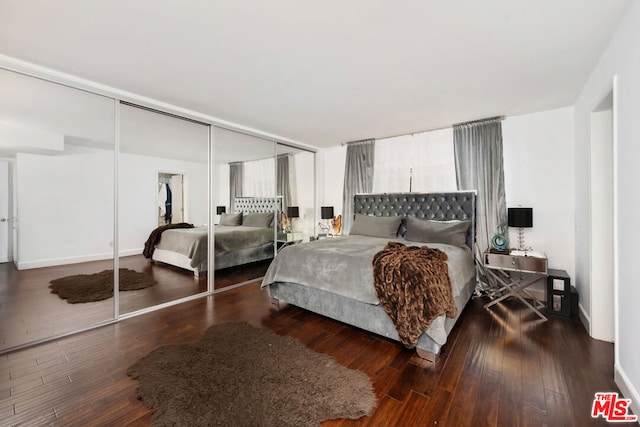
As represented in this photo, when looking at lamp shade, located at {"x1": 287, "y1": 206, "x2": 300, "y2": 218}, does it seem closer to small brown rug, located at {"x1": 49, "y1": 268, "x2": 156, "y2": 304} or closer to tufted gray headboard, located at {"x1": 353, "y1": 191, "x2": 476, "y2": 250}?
tufted gray headboard, located at {"x1": 353, "y1": 191, "x2": 476, "y2": 250}

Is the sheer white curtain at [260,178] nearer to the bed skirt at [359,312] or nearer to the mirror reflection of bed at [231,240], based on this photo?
the mirror reflection of bed at [231,240]

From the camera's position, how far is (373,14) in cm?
168

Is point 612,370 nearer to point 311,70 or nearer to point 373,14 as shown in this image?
point 373,14

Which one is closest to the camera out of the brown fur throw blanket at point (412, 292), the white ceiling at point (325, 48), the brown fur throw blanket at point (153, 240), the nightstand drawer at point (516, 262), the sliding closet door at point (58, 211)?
the white ceiling at point (325, 48)

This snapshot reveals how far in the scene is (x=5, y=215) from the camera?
2900mm

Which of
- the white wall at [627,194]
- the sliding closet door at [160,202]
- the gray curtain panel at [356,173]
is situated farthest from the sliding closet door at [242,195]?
the white wall at [627,194]

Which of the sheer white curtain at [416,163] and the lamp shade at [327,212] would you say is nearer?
the sheer white curtain at [416,163]

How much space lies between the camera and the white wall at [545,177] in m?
3.23

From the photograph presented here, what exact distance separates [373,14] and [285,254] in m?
→ 2.45

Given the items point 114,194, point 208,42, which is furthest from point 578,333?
point 114,194

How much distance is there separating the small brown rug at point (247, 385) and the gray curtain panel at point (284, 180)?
2787 mm

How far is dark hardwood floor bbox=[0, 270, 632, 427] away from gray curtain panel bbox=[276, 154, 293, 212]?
7.55 feet

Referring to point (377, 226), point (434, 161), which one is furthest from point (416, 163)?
point (377, 226)

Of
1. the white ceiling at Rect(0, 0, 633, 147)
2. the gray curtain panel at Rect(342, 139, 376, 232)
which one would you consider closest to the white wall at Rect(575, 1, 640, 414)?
the white ceiling at Rect(0, 0, 633, 147)
